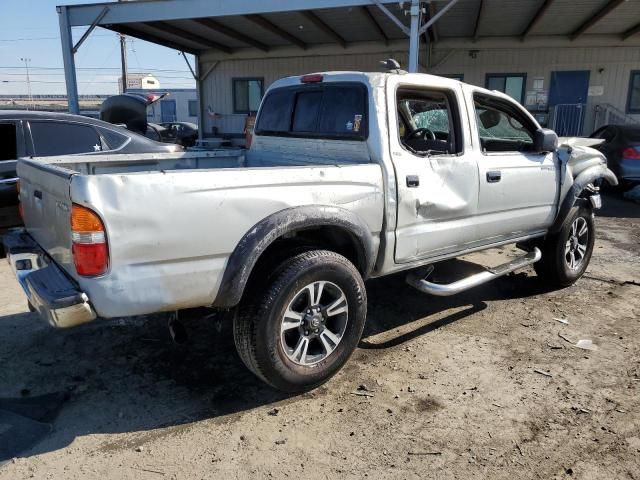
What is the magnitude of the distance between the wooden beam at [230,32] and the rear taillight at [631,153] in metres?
10.2

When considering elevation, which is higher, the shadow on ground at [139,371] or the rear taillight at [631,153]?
the rear taillight at [631,153]

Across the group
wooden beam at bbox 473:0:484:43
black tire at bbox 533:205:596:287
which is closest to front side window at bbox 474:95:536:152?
black tire at bbox 533:205:596:287

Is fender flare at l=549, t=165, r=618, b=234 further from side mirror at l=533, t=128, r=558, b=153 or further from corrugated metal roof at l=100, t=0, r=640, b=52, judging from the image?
corrugated metal roof at l=100, t=0, r=640, b=52

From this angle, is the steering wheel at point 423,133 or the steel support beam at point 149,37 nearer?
the steering wheel at point 423,133

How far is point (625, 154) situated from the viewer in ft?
33.5

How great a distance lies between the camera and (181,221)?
263cm

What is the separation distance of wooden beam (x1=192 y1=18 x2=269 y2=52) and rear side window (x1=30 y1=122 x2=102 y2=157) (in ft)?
27.0

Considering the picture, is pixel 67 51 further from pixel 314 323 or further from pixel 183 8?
pixel 314 323

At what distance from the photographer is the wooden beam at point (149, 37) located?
14.3m

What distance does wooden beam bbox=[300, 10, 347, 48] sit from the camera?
1324cm

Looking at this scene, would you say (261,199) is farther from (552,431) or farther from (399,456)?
(552,431)

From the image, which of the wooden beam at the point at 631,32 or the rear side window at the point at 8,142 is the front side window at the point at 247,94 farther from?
the rear side window at the point at 8,142

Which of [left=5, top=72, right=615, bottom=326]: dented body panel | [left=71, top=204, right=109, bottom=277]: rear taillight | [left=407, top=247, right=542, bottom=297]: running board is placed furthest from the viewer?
[left=407, top=247, right=542, bottom=297]: running board

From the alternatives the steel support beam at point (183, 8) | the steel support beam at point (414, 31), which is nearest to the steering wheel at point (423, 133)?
the steel support beam at point (414, 31)
